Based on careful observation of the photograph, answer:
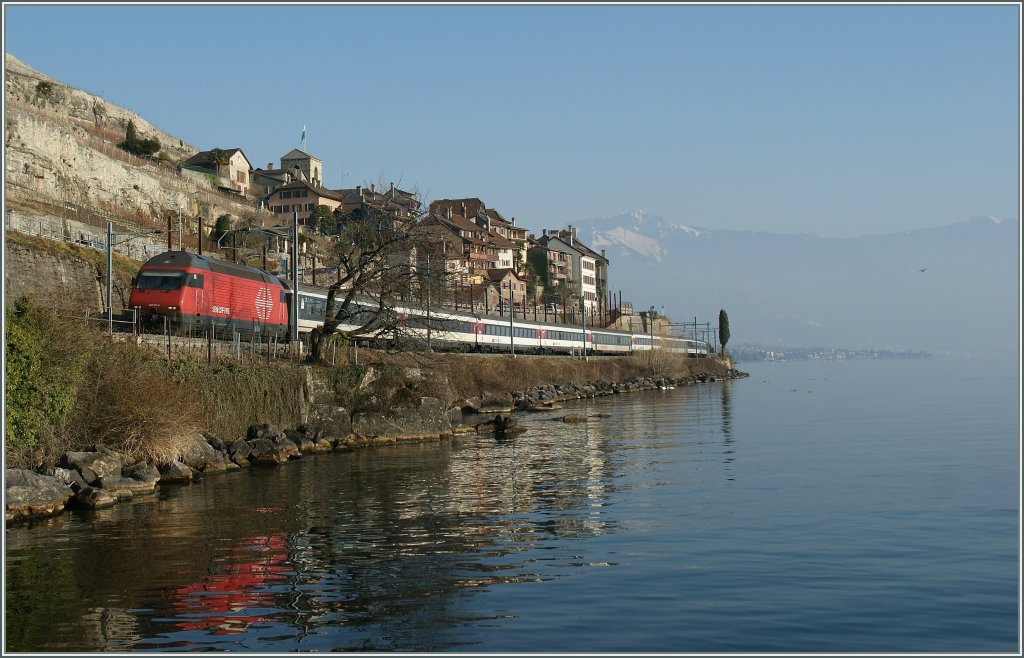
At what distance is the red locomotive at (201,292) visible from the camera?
42.1m

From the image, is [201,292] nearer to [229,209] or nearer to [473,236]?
[229,209]

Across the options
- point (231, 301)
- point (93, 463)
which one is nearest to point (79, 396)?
point (93, 463)

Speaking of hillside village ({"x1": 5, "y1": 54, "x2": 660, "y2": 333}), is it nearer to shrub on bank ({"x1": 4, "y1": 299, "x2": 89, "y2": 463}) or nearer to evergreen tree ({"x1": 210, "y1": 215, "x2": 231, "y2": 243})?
evergreen tree ({"x1": 210, "y1": 215, "x2": 231, "y2": 243})

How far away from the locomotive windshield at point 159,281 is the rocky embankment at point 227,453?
26.8ft

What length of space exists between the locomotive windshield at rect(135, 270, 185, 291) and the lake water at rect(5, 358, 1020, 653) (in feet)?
43.1

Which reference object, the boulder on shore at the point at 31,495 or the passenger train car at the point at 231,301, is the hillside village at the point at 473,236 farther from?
the boulder on shore at the point at 31,495

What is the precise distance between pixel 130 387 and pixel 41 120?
44127 millimetres

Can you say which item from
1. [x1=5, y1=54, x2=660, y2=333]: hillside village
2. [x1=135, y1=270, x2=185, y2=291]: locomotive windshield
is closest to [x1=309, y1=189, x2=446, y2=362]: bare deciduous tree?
[x1=5, y1=54, x2=660, y2=333]: hillside village

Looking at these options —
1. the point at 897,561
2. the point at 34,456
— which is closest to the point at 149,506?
the point at 34,456

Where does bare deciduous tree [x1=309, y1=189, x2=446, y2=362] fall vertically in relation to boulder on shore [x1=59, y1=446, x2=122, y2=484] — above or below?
above

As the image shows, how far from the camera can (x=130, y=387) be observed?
93.4ft

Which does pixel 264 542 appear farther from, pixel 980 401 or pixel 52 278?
pixel 980 401

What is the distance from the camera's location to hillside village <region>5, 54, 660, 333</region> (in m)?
53.1

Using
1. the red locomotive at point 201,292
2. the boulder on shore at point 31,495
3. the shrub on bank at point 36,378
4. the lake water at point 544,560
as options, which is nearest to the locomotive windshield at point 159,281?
the red locomotive at point 201,292
